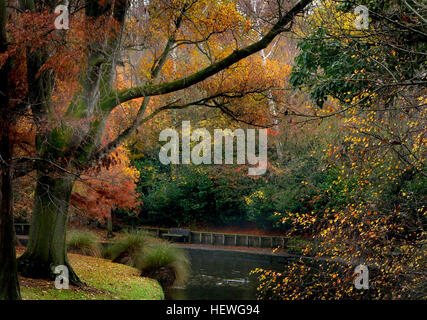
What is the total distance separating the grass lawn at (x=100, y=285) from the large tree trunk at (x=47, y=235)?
0.28 metres

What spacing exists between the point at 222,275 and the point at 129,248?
354cm

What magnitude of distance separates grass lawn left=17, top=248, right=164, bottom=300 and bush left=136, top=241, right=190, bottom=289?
400 millimetres

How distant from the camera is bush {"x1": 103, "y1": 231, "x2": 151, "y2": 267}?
14645 mm

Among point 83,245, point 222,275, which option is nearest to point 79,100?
point 83,245

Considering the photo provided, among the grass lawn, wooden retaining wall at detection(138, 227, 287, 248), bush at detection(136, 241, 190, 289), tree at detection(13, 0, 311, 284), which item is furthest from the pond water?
tree at detection(13, 0, 311, 284)

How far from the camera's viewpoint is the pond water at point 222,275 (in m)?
13.2

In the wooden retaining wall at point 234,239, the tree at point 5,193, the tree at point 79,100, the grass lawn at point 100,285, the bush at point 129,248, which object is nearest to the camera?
the tree at point 5,193

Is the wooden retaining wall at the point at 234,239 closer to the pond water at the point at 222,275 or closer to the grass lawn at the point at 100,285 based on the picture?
the pond water at the point at 222,275

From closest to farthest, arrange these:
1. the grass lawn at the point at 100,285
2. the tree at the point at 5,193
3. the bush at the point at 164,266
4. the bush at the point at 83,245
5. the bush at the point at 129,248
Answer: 1. the tree at the point at 5,193
2. the grass lawn at the point at 100,285
3. the bush at the point at 164,266
4. the bush at the point at 129,248
5. the bush at the point at 83,245

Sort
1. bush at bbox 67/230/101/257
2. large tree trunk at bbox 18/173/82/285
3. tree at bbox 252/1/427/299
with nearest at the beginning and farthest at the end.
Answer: tree at bbox 252/1/427/299
large tree trunk at bbox 18/173/82/285
bush at bbox 67/230/101/257

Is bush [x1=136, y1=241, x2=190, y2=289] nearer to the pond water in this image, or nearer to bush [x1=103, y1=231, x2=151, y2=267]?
the pond water

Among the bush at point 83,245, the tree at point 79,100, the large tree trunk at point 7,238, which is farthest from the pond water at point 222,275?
the large tree trunk at point 7,238

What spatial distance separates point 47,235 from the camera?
9.36 meters

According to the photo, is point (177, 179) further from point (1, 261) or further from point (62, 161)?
point (1, 261)
